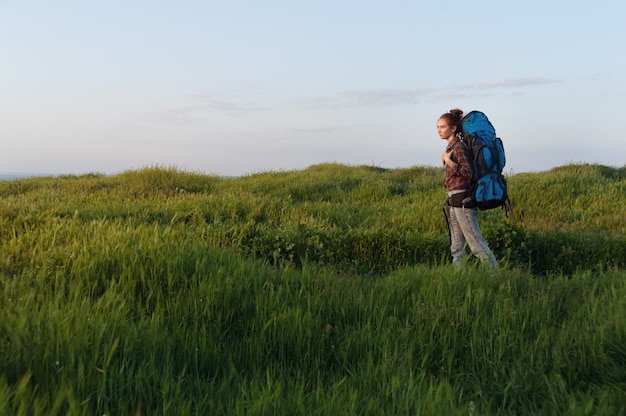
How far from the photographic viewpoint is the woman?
582 cm

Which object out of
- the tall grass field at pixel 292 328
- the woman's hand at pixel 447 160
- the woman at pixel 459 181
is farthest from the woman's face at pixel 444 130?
the tall grass field at pixel 292 328

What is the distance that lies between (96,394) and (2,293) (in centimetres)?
161

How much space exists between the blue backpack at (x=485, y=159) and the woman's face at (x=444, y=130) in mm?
230

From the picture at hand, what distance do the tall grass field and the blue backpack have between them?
101cm

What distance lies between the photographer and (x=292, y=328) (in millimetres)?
3611

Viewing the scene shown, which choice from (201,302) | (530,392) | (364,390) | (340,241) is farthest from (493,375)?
(340,241)

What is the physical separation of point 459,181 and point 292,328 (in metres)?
3.35

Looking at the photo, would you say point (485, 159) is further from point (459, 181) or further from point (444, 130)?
point (444, 130)

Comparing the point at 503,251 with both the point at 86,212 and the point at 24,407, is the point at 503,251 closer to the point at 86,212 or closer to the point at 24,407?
the point at 24,407

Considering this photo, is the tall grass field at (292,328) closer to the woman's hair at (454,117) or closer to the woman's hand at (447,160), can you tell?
the woman's hand at (447,160)

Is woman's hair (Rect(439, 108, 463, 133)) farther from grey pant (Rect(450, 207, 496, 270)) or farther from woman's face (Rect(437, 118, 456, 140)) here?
grey pant (Rect(450, 207, 496, 270))

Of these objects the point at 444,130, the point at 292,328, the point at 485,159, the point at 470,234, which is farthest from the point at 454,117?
the point at 292,328

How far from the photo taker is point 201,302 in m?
3.88

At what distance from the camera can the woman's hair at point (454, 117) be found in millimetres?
6074
